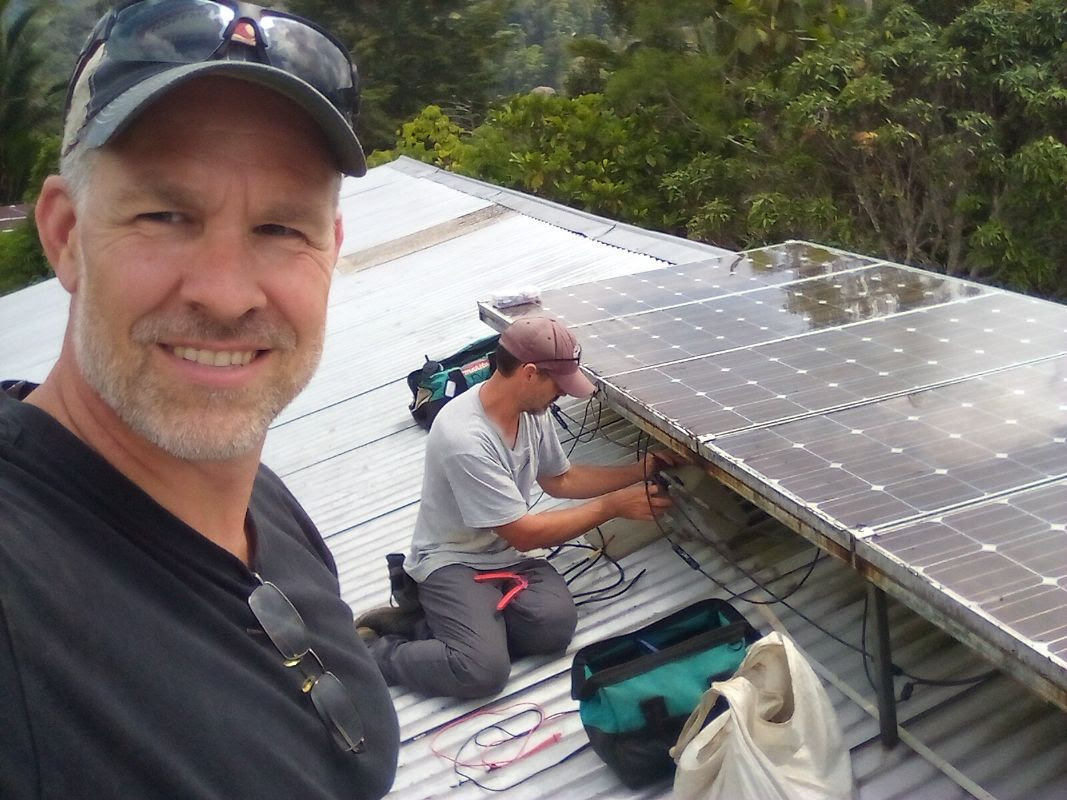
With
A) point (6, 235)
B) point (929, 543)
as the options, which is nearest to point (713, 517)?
point (929, 543)

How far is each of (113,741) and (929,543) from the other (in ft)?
7.92

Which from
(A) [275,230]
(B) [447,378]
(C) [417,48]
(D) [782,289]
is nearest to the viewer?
(A) [275,230]

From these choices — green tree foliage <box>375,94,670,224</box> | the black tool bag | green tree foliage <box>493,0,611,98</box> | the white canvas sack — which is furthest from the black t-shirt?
green tree foliage <box>493,0,611,98</box>

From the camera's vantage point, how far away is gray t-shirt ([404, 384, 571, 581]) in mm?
4547

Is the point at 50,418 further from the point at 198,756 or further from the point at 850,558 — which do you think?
the point at 850,558

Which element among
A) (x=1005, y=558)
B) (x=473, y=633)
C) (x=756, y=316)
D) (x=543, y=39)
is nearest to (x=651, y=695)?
(x=473, y=633)

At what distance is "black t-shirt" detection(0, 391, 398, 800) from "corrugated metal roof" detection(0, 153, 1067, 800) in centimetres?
210

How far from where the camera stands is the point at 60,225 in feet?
5.71

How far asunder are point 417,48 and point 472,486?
1417 inches

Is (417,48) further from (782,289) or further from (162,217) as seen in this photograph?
(162,217)

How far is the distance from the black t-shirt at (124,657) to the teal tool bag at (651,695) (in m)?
1.66

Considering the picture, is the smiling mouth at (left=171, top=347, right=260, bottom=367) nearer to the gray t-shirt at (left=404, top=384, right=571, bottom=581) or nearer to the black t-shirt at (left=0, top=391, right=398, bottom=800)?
the black t-shirt at (left=0, top=391, right=398, bottom=800)

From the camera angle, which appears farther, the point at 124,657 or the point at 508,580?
the point at 508,580

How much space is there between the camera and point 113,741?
1.40 m
